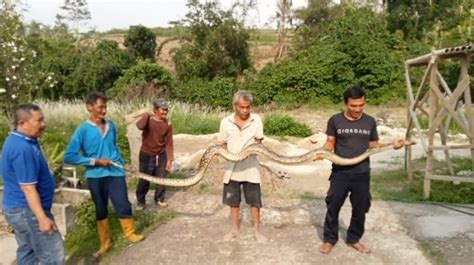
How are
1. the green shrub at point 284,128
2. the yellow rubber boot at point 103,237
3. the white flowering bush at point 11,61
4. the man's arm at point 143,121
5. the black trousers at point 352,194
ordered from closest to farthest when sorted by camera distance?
the black trousers at point 352,194 < the yellow rubber boot at point 103,237 < the man's arm at point 143,121 < the white flowering bush at point 11,61 < the green shrub at point 284,128

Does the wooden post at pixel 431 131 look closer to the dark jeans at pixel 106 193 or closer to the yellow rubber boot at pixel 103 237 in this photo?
the dark jeans at pixel 106 193

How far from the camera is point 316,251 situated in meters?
4.46

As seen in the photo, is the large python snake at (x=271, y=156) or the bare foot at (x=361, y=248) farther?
the bare foot at (x=361, y=248)

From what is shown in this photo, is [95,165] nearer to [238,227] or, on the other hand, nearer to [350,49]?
[238,227]

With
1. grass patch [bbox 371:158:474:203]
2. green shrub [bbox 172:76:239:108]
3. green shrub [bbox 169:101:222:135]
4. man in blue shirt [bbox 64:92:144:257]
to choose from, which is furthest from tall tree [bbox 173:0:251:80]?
man in blue shirt [bbox 64:92:144:257]

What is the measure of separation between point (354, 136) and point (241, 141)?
3.45 feet

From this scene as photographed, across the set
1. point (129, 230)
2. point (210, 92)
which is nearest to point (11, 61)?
point (129, 230)

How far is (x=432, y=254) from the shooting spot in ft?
14.3

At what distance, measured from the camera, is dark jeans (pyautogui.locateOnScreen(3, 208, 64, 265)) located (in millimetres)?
3236

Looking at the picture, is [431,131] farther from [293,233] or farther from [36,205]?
[36,205]

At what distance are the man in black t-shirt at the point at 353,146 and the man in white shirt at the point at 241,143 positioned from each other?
72 centimetres

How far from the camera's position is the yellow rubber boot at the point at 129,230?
4614mm

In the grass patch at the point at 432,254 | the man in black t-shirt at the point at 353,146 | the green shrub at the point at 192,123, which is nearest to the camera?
the man in black t-shirt at the point at 353,146

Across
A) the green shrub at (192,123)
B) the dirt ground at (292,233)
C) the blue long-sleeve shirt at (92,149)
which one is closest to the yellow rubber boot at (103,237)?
the dirt ground at (292,233)
